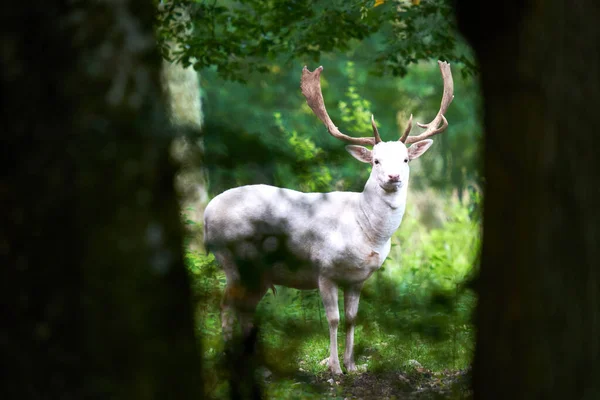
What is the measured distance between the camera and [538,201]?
2.46m

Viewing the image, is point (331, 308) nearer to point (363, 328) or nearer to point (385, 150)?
point (385, 150)

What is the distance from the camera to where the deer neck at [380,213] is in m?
6.40

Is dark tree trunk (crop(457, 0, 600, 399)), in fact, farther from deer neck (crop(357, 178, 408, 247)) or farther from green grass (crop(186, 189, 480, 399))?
deer neck (crop(357, 178, 408, 247))

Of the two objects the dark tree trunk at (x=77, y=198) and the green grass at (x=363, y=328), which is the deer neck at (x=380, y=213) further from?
the dark tree trunk at (x=77, y=198)

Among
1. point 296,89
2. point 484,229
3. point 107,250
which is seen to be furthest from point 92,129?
point 296,89

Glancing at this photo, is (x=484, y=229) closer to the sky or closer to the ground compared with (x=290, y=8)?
closer to the ground

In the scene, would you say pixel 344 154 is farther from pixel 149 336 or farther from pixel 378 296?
pixel 149 336

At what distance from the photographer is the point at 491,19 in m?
2.50

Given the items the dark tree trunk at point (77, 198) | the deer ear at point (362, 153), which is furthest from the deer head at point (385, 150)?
the dark tree trunk at point (77, 198)

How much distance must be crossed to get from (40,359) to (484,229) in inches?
54.6

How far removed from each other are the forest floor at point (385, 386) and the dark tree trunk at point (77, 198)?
2.17 feet

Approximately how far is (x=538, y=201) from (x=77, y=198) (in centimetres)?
137

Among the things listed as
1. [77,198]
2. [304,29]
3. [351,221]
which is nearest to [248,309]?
[77,198]

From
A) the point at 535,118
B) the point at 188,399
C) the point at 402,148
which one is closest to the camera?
the point at 188,399
